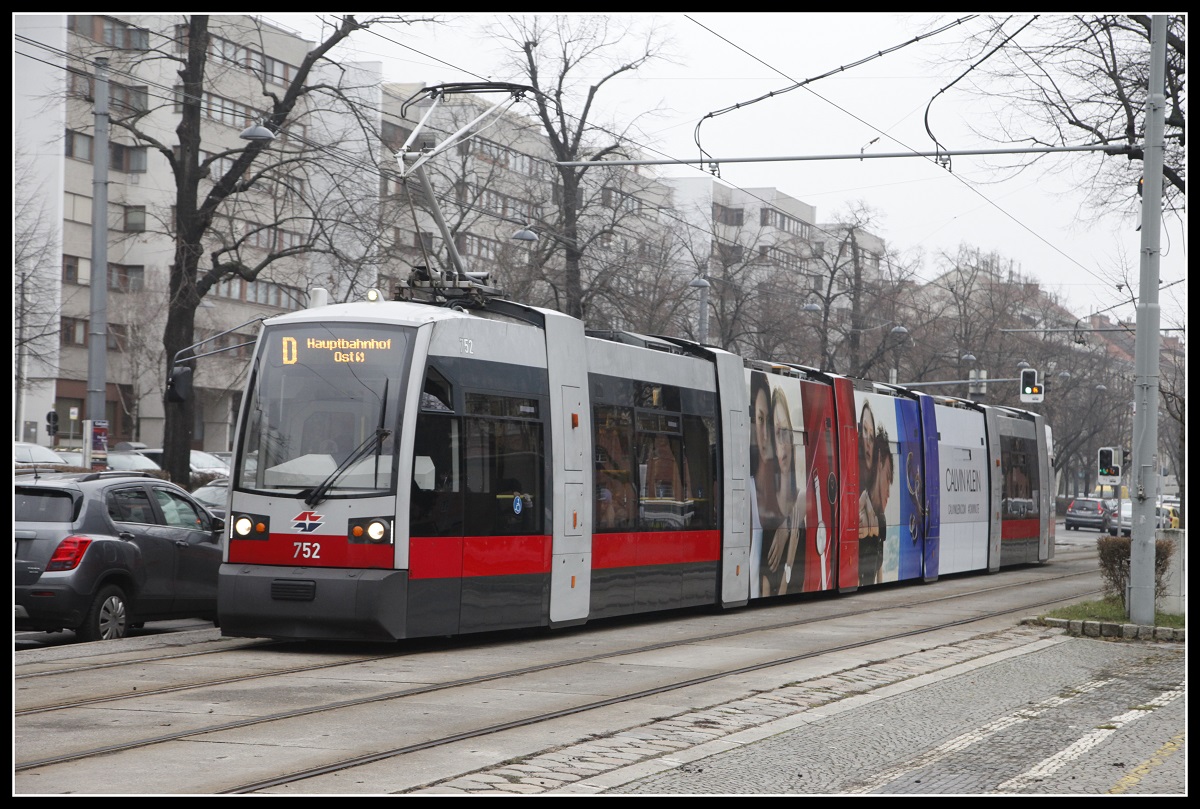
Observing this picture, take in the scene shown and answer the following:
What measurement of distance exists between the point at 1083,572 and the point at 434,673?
860 inches

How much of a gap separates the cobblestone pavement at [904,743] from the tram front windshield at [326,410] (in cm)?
388

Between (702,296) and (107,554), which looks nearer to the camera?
(107,554)

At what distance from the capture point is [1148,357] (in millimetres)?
15750

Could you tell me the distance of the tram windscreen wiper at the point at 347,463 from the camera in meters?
12.1

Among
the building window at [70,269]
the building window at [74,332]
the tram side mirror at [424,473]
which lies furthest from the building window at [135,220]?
the tram side mirror at [424,473]

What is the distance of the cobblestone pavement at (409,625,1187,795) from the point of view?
7.16m

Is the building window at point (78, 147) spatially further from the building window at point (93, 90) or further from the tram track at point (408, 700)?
the tram track at point (408, 700)

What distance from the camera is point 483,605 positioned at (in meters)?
12.9

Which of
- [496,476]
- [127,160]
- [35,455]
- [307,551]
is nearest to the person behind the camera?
[307,551]

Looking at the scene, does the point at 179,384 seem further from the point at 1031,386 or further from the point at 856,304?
the point at 856,304

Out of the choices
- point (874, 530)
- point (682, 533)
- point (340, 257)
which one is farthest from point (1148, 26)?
point (340, 257)

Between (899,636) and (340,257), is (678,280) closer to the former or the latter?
(340,257)

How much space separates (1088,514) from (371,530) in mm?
59319

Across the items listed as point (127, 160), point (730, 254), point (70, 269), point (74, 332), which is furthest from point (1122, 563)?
point (127, 160)
